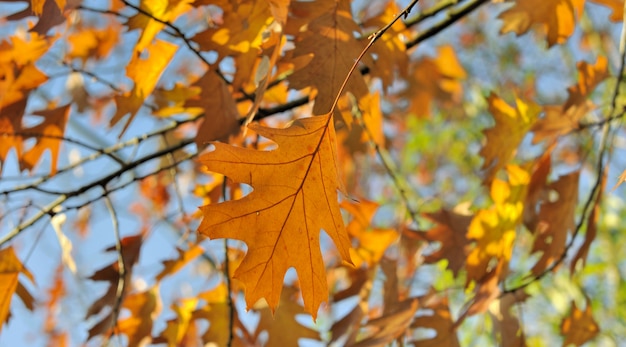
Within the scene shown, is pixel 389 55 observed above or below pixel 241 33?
below

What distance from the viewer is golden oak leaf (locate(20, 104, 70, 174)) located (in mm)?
1381

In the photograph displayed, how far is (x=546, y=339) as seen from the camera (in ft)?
14.3

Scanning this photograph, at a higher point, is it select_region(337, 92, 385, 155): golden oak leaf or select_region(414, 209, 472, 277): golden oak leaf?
select_region(337, 92, 385, 155): golden oak leaf

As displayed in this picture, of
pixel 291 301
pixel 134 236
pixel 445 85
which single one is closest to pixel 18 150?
pixel 134 236

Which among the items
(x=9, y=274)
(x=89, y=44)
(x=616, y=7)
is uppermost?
(x=89, y=44)

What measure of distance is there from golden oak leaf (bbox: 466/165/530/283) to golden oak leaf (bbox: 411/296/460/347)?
88mm

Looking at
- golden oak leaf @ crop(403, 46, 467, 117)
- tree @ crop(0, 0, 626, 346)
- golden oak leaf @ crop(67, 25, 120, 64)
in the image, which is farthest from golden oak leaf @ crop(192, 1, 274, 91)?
golden oak leaf @ crop(403, 46, 467, 117)

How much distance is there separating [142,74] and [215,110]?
150 millimetres

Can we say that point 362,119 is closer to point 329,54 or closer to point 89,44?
point 329,54

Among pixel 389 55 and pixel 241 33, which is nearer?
pixel 241 33

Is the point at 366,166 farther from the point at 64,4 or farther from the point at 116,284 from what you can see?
the point at 64,4

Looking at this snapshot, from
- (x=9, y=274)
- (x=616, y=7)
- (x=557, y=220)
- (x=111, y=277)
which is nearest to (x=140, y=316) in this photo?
(x=111, y=277)

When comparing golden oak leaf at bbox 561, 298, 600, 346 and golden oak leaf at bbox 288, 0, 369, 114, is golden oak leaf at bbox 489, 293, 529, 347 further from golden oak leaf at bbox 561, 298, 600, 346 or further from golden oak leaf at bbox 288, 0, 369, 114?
golden oak leaf at bbox 288, 0, 369, 114

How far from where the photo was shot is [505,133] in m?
1.33
